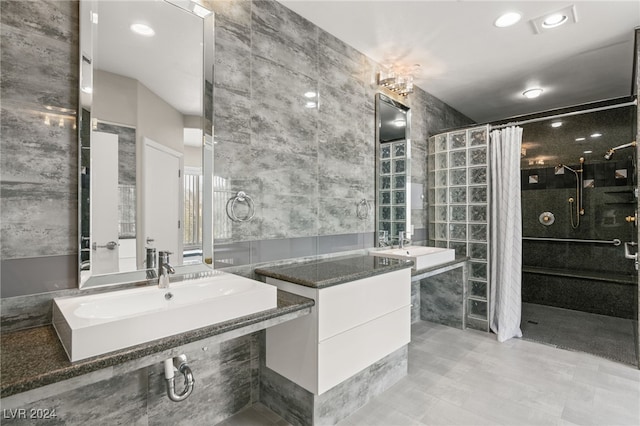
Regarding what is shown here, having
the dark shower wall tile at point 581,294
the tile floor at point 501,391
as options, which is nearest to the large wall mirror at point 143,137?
the tile floor at point 501,391

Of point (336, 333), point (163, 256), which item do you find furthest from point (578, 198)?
point (163, 256)

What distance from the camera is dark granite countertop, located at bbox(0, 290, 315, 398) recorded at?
903 millimetres

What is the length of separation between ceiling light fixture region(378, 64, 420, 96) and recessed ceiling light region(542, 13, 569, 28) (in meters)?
1.00

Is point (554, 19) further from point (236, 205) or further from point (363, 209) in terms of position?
point (236, 205)

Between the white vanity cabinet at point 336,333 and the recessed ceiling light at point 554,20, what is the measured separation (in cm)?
209

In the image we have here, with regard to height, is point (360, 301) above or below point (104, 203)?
below

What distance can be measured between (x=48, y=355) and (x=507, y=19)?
3140 mm

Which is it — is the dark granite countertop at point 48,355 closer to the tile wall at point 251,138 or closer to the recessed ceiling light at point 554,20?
the tile wall at point 251,138

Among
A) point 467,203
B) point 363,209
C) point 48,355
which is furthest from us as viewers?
point 467,203

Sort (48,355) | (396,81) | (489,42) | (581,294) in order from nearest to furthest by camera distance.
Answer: (48,355)
(489,42)
(396,81)
(581,294)

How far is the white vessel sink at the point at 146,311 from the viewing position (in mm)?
1020

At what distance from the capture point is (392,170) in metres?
3.06

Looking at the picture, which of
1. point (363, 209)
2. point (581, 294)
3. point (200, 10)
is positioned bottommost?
point (581, 294)

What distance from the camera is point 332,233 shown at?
97.7 inches
